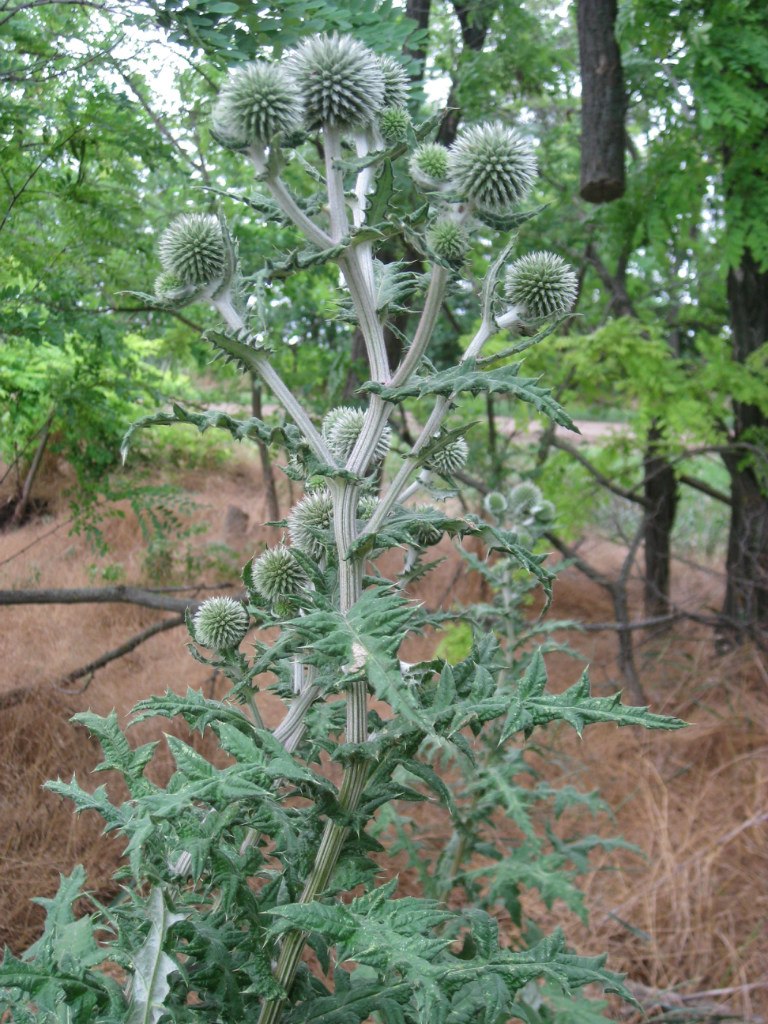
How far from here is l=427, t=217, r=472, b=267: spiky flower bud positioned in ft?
4.51

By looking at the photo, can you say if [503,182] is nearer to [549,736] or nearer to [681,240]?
[549,736]

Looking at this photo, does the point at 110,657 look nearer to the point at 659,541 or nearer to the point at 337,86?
the point at 337,86

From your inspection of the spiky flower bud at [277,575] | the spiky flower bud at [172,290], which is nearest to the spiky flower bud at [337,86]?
the spiky flower bud at [172,290]

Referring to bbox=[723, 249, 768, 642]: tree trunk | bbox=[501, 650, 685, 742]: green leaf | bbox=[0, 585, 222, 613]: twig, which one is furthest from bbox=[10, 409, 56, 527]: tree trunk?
bbox=[723, 249, 768, 642]: tree trunk

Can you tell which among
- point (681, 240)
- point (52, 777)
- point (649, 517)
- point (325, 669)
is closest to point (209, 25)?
point (325, 669)

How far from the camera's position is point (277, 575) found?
171 centimetres

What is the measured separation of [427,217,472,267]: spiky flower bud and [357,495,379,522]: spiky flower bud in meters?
0.49

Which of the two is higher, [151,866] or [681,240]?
[681,240]

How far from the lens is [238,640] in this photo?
1745 mm

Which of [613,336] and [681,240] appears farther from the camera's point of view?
[681,240]

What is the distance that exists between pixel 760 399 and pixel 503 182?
3.63m

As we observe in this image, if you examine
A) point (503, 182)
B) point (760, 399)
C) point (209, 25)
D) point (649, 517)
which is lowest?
point (649, 517)

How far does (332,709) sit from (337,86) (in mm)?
1092

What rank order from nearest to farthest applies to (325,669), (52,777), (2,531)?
(325,669) < (52,777) < (2,531)
